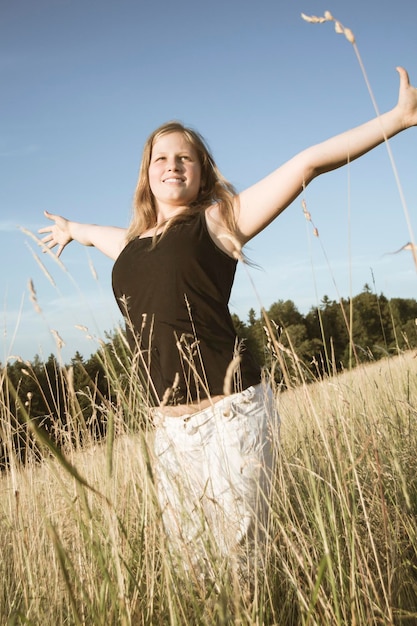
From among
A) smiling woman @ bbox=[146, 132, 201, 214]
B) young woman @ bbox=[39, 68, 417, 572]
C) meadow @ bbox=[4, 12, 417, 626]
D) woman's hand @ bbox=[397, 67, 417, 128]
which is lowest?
meadow @ bbox=[4, 12, 417, 626]

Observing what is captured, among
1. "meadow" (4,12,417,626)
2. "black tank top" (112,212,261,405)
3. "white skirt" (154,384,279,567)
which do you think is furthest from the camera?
"black tank top" (112,212,261,405)

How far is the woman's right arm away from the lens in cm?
298

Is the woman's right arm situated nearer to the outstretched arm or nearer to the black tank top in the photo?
the black tank top

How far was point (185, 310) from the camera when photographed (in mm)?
2104

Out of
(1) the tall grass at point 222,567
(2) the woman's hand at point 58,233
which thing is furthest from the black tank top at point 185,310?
(2) the woman's hand at point 58,233

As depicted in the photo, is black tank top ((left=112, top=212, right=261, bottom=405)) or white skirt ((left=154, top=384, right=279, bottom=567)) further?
black tank top ((left=112, top=212, right=261, bottom=405))

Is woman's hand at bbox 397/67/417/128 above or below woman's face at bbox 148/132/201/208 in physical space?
below

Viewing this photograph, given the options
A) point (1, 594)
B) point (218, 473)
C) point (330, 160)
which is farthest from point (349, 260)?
point (1, 594)

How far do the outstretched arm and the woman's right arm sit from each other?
2.91ft

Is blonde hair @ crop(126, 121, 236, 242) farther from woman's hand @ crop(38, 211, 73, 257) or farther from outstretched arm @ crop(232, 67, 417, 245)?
woman's hand @ crop(38, 211, 73, 257)

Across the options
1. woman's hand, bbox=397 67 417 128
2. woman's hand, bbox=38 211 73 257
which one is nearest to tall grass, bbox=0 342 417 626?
woman's hand, bbox=397 67 417 128

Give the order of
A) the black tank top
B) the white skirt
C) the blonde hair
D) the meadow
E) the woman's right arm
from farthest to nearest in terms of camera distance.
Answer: the woman's right arm < the blonde hair < the black tank top < the white skirt < the meadow

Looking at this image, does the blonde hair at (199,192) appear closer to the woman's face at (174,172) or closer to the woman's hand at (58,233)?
the woman's face at (174,172)

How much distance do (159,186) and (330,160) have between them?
85 cm
